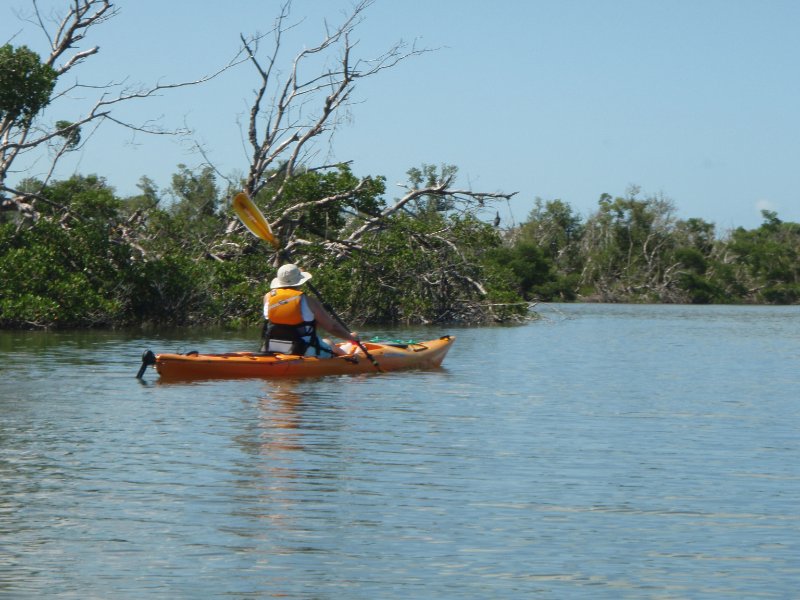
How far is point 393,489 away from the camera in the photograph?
7496 millimetres

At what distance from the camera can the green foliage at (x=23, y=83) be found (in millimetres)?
21375

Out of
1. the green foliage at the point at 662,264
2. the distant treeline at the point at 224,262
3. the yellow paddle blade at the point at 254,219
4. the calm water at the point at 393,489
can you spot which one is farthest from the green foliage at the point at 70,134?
the green foliage at the point at 662,264

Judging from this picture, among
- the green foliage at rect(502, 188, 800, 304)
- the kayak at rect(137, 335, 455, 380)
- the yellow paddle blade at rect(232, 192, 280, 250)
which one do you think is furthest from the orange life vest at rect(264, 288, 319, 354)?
the green foliage at rect(502, 188, 800, 304)

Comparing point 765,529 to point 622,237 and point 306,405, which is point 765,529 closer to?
point 306,405

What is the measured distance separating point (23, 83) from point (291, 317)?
9759 millimetres

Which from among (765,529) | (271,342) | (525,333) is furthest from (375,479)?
(525,333)

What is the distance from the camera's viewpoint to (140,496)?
713 cm

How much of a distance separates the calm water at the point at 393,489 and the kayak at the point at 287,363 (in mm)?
246

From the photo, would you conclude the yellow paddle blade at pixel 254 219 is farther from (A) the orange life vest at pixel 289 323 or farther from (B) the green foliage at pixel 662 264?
(B) the green foliage at pixel 662 264

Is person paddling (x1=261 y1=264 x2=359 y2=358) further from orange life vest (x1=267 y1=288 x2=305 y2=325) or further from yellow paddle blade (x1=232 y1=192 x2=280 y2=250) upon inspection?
yellow paddle blade (x1=232 y1=192 x2=280 y2=250)

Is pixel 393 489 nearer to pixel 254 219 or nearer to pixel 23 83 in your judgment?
pixel 254 219

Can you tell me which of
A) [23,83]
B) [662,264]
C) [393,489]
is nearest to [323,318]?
[393,489]

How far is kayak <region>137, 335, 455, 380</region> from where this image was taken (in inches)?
536

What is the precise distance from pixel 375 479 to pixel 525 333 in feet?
63.9
